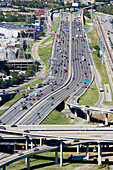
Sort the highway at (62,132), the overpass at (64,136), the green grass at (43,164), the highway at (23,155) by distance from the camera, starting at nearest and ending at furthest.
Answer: the highway at (23,155)
the green grass at (43,164)
the overpass at (64,136)
the highway at (62,132)

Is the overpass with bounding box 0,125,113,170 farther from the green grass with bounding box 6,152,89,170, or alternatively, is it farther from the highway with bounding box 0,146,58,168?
the green grass with bounding box 6,152,89,170

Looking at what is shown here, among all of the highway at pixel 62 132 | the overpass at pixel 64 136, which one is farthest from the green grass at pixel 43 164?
the highway at pixel 62 132

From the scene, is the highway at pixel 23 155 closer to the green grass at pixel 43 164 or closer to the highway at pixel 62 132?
the green grass at pixel 43 164

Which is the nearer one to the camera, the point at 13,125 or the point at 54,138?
the point at 54,138

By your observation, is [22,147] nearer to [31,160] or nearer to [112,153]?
[31,160]

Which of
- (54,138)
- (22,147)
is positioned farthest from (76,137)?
(22,147)

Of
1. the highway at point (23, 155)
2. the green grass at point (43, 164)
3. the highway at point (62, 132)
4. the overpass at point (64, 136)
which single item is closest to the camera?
the highway at point (23, 155)

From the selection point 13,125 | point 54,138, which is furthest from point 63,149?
point 13,125

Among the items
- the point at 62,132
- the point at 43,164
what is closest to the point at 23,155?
the point at 43,164

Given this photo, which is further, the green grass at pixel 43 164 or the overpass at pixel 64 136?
the overpass at pixel 64 136

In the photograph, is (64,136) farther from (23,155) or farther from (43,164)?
(23,155)

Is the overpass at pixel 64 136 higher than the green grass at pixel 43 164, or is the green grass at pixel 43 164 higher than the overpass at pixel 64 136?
the overpass at pixel 64 136
